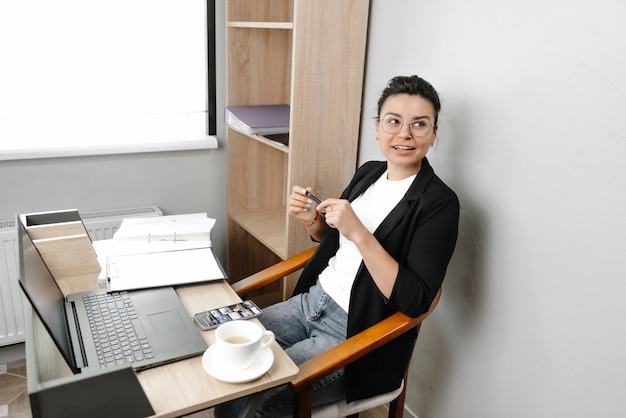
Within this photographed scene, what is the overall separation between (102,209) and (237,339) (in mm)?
1378

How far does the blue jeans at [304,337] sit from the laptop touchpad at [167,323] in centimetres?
26

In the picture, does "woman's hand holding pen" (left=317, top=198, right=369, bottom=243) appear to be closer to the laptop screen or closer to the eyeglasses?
the eyeglasses

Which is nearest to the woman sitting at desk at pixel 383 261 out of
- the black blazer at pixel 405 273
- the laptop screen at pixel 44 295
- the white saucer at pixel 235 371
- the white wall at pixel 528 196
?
the black blazer at pixel 405 273

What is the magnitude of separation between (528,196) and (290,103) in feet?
3.45

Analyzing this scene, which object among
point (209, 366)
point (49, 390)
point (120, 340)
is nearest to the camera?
point (49, 390)

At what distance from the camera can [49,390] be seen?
88 centimetres

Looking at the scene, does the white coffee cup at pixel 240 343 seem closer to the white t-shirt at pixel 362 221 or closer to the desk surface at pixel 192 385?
the desk surface at pixel 192 385

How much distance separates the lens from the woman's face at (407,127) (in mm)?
1490

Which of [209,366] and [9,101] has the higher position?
[9,101]

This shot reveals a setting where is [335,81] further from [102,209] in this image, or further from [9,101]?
[9,101]

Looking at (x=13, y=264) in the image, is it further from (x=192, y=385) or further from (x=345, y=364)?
(x=345, y=364)

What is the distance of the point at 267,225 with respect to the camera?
237 centimetres

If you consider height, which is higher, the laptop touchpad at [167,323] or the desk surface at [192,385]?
the laptop touchpad at [167,323]

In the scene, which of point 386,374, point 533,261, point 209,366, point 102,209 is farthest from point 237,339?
point 102,209
